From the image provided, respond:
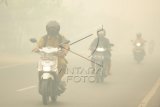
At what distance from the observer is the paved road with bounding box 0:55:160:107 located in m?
7.16

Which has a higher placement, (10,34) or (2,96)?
(10,34)

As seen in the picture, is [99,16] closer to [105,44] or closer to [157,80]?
[105,44]

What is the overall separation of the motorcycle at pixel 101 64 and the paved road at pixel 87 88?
121mm

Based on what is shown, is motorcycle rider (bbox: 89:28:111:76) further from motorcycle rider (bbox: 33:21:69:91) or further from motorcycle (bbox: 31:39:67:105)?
motorcycle (bbox: 31:39:67:105)

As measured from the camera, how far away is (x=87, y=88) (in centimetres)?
741

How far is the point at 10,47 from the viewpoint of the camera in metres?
7.25

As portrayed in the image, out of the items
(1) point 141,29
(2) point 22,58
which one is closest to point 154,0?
(1) point 141,29

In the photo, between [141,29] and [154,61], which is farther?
[154,61]

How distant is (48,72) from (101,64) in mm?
1030

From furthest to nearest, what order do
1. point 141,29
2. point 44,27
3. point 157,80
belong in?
point 157,80, point 141,29, point 44,27

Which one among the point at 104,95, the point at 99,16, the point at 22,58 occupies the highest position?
the point at 99,16

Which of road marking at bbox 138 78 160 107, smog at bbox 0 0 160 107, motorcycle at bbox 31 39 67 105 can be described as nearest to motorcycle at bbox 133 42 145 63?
smog at bbox 0 0 160 107

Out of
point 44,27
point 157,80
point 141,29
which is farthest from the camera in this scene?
point 157,80

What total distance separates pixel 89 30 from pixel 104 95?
1.07m
